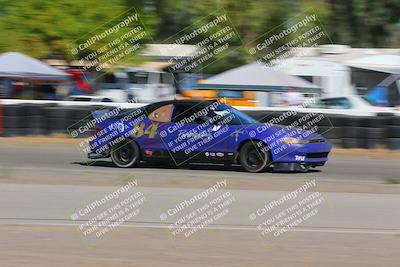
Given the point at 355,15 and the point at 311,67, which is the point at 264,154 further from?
the point at 355,15

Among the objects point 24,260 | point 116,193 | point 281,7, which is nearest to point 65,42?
point 281,7

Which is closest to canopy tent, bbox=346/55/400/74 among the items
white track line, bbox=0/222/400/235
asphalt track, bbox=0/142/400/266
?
asphalt track, bbox=0/142/400/266

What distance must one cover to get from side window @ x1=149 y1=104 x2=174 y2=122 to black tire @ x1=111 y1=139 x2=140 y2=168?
604 millimetres

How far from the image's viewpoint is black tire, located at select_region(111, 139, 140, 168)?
13500mm

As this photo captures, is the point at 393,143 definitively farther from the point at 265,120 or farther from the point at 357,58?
the point at 357,58

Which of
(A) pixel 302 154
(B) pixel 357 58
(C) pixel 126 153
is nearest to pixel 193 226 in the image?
(A) pixel 302 154

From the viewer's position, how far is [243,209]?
333 inches

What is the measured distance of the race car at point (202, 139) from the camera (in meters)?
12.8

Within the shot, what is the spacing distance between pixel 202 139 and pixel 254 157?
99 centimetres

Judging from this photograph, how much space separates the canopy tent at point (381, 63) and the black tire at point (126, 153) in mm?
19115

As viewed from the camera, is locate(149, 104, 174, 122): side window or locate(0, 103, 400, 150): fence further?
locate(0, 103, 400, 150): fence

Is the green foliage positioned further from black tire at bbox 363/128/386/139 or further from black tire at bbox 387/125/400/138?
black tire at bbox 387/125/400/138

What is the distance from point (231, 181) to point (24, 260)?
588 centimetres

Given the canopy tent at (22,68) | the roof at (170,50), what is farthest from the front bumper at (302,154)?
the roof at (170,50)
